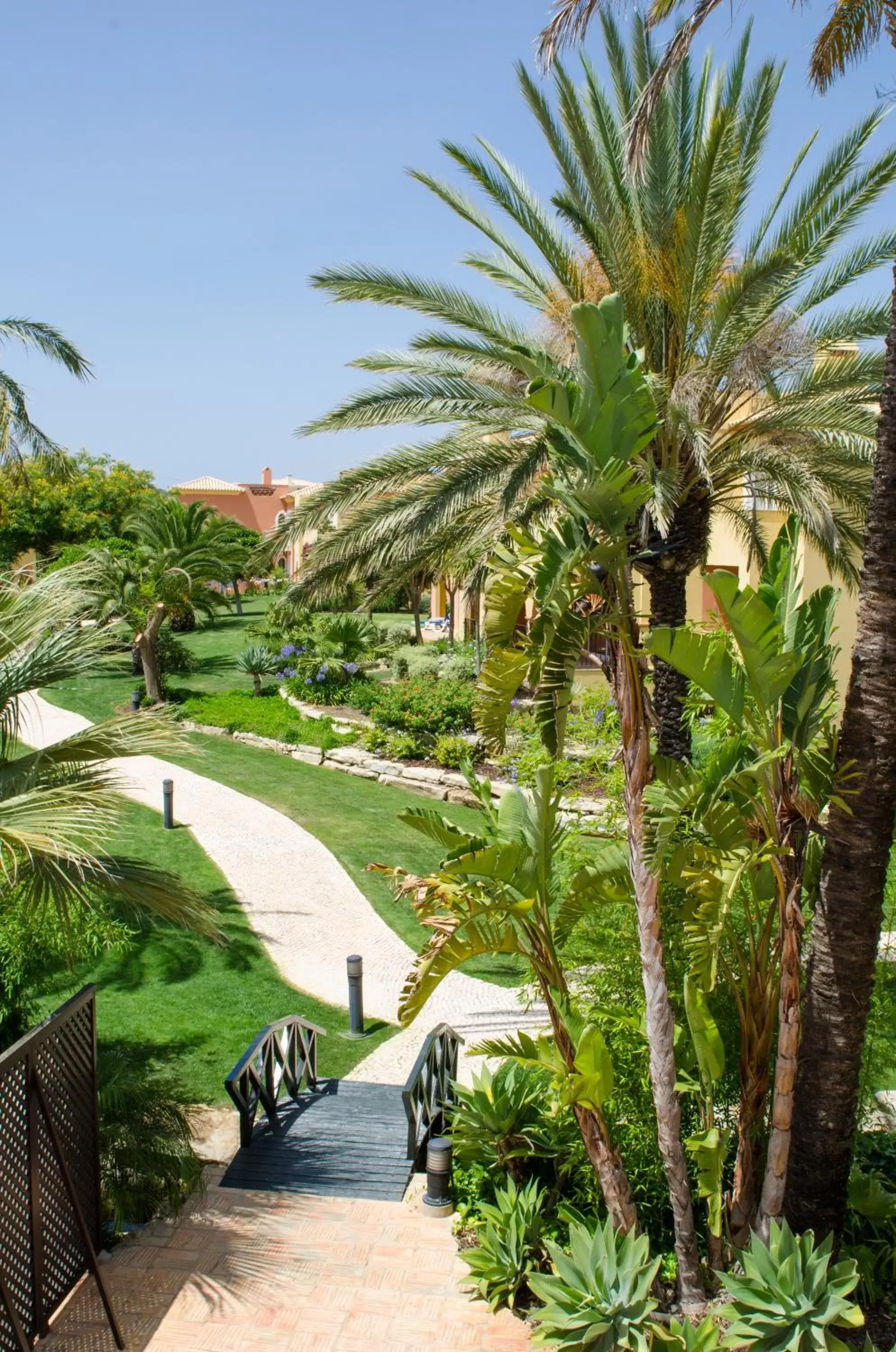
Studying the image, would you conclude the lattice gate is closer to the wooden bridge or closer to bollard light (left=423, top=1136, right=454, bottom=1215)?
the wooden bridge

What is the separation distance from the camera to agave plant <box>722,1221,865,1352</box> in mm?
5016

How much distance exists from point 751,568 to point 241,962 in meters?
12.2

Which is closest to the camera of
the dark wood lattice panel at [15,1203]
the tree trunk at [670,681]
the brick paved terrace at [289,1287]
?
the dark wood lattice panel at [15,1203]

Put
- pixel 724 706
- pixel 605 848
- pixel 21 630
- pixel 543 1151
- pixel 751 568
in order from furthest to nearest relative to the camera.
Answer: pixel 751 568 < pixel 543 1151 < pixel 21 630 < pixel 605 848 < pixel 724 706

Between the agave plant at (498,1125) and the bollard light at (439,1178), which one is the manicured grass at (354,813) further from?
the bollard light at (439,1178)

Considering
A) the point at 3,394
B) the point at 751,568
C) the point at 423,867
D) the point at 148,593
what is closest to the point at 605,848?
the point at 423,867

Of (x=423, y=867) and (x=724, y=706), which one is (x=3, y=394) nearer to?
(x=423, y=867)

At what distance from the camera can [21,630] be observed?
6.55 metres

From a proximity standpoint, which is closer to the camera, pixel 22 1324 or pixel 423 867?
pixel 22 1324

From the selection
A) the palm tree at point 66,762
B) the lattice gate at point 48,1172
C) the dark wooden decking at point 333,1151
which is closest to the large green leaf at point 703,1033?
the palm tree at point 66,762

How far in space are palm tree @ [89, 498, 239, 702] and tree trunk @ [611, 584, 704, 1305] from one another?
1582 centimetres

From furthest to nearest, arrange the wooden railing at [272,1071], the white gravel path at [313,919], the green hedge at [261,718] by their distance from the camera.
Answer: the green hedge at [261,718], the white gravel path at [313,919], the wooden railing at [272,1071]

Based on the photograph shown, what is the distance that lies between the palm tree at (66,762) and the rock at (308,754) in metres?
12.0

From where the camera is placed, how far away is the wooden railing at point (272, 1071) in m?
7.88
